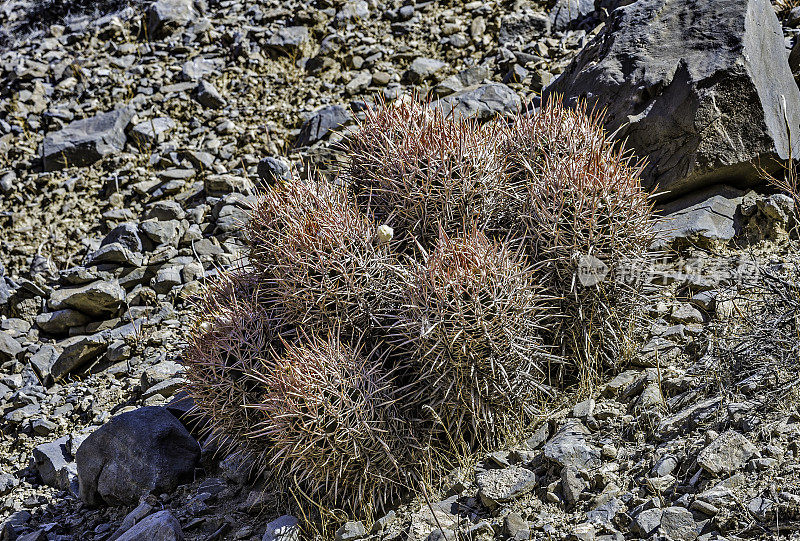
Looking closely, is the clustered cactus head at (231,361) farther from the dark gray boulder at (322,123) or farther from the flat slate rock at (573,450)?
the dark gray boulder at (322,123)

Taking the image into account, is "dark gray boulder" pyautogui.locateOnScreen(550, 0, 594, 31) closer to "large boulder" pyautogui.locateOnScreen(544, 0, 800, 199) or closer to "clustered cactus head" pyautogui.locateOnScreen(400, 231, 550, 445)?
"large boulder" pyautogui.locateOnScreen(544, 0, 800, 199)

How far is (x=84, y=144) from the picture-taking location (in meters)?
7.28

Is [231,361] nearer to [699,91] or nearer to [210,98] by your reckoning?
[699,91]

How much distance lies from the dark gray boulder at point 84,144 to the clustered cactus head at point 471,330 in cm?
519

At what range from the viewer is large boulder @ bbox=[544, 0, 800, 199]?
458cm

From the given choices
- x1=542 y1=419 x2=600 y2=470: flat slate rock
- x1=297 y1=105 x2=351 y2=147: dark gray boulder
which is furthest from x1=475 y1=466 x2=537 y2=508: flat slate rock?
x1=297 y1=105 x2=351 y2=147: dark gray boulder

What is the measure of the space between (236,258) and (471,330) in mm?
2413

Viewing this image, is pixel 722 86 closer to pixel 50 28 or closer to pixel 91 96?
pixel 91 96

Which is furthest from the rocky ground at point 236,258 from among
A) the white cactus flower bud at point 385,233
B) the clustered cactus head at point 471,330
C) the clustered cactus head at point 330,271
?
the white cactus flower bud at point 385,233

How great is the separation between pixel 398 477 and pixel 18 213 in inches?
212

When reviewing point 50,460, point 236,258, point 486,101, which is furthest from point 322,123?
point 50,460

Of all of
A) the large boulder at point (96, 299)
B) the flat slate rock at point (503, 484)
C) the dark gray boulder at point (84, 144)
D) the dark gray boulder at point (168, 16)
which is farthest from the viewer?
the dark gray boulder at point (168, 16)

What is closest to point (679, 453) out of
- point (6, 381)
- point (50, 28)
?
point (6, 381)

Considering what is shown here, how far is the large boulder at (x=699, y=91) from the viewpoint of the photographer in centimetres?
458
